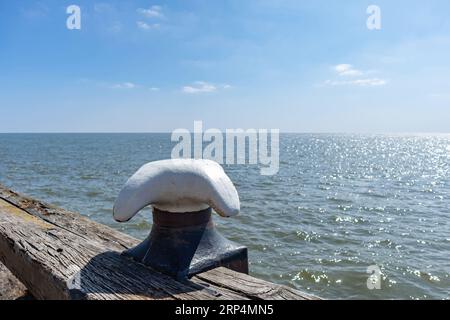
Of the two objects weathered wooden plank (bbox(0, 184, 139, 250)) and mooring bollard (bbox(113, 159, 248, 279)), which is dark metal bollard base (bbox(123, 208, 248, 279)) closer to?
mooring bollard (bbox(113, 159, 248, 279))

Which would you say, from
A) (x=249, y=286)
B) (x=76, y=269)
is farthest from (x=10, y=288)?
(x=249, y=286)

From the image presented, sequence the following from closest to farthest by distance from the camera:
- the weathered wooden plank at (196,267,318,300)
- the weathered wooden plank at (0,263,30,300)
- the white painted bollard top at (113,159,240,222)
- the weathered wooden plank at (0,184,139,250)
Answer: the weathered wooden plank at (196,267,318,300)
the white painted bollard top at (113,159,240,222)
the weathered wooden plank at (0,263,30,300)
the weathered wooden plank at (0,184,139,250)

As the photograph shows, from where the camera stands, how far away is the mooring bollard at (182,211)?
214cm

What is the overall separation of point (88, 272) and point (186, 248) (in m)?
0.55

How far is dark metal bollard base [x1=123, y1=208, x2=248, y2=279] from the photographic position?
2.14 meters

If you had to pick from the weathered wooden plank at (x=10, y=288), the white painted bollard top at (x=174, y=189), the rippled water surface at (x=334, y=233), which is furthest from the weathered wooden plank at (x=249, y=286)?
the rippled water surface at (x=334, y=233)

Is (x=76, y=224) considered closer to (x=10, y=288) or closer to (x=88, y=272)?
(x=10, y=288)

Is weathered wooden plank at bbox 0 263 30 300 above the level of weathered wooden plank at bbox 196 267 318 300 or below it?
below

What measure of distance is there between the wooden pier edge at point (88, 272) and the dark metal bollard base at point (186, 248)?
60 millimetres

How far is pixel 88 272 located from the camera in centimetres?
210

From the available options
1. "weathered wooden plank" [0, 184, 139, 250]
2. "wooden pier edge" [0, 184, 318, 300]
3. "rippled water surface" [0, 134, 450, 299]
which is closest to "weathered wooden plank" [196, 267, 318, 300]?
"wooden pier edge" [0, 184, 318, 300]
